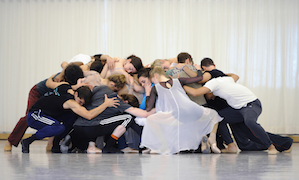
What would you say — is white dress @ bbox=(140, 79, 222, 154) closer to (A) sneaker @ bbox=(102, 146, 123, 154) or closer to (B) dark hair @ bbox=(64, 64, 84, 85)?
(A) sneaker @ bbox=(102, 146, 123, 154)

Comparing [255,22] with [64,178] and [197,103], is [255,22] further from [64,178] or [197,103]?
[64,178]

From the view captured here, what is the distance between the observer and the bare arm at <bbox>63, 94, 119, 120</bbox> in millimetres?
2834

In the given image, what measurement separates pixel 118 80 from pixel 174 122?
30.9 inches

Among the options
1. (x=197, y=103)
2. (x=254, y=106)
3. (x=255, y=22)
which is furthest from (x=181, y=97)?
(x=255, y=22)

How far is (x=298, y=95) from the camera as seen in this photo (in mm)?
5523

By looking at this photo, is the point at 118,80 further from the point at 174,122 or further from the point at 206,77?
the point at 206,77

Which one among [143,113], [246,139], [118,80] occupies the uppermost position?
[118,80]

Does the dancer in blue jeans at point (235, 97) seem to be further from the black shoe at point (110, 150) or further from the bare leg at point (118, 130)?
the black shoe at point (110, 150)

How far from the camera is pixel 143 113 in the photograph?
2943mm

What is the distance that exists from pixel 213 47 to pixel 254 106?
9.83 feet

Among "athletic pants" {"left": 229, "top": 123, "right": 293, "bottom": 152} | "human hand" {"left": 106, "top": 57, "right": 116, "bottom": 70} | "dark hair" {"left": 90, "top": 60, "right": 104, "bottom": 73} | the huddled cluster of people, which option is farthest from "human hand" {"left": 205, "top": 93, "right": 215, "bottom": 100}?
"dark hair" {"left": 90, "top": 60, "right": 104, "bottom": 73}

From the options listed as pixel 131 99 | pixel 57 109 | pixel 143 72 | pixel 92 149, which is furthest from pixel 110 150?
pixel 143 72

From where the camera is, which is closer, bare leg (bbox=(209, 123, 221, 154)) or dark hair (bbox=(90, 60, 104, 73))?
bare leg (bbox=(209, 123, 221, 154))

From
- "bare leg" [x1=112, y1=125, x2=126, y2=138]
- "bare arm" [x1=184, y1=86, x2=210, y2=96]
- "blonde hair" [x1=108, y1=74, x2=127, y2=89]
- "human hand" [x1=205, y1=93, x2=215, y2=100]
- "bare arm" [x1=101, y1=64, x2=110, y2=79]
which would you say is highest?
"bare arm" [x1=101, y1=64, x2=110, y2=79]
